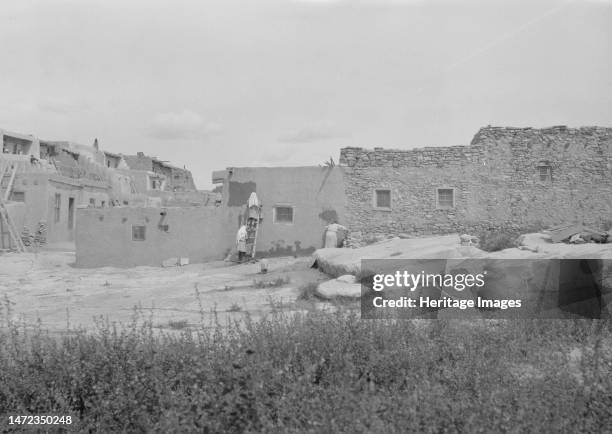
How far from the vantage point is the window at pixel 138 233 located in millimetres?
17656

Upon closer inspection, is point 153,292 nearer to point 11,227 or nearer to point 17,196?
point 11,227

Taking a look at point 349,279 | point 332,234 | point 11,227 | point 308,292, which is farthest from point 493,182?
point 11,227

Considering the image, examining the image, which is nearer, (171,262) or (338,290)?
(338,290)

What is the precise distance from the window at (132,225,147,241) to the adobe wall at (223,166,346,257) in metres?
4.09

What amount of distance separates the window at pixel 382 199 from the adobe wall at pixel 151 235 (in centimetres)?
477

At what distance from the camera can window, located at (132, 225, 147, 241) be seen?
1766cm

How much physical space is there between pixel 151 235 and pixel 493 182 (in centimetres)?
1155

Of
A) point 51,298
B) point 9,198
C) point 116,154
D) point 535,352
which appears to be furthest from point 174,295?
point 116,154

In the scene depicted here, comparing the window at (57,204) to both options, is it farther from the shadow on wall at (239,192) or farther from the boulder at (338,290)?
the boulder at (338,290)

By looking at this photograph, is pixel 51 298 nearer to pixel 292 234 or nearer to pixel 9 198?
pixel 292 234

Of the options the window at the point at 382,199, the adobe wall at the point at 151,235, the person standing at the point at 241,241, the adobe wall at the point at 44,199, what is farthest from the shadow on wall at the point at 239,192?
the adobe wall at the point at 44,199

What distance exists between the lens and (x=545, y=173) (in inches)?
596

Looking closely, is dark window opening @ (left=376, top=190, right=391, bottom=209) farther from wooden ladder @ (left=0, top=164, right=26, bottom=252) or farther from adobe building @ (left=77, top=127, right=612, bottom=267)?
wooden ladder @ (left=0, top=164, right=26, bottom=252)

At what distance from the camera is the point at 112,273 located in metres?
16.6
